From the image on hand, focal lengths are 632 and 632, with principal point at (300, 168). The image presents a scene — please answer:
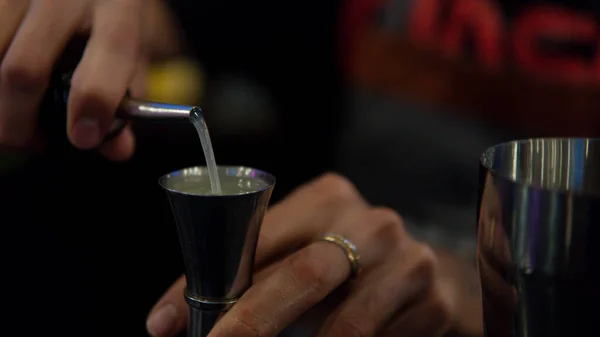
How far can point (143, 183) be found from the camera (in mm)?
1617

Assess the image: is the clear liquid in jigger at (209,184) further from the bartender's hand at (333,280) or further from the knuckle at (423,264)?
the knuckle at (423,264)

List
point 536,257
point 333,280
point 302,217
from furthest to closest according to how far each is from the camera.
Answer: point 302,217
point 333,280
point 536,257

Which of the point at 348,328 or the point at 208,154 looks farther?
the point at 348,328

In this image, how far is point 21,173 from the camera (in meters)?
1.51

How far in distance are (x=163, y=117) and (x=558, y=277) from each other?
1.06ft

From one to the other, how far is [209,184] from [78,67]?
24 centimetres

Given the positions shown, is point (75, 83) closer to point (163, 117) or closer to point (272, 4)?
point (163, 117)

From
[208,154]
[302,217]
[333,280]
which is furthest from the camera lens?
[302,217]

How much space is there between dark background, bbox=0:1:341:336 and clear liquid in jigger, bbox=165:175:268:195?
732 millimetres

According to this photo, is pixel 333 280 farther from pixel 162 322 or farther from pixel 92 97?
pixel 92 97

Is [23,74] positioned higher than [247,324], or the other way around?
[23,74]

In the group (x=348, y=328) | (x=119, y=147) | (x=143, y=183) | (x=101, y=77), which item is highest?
(x=101, y=77)

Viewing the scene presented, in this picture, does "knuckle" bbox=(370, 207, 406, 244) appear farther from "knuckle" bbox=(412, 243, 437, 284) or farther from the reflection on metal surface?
the reflection on metal surface

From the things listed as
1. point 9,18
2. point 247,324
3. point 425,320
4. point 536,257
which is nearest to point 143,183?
point 9,18
